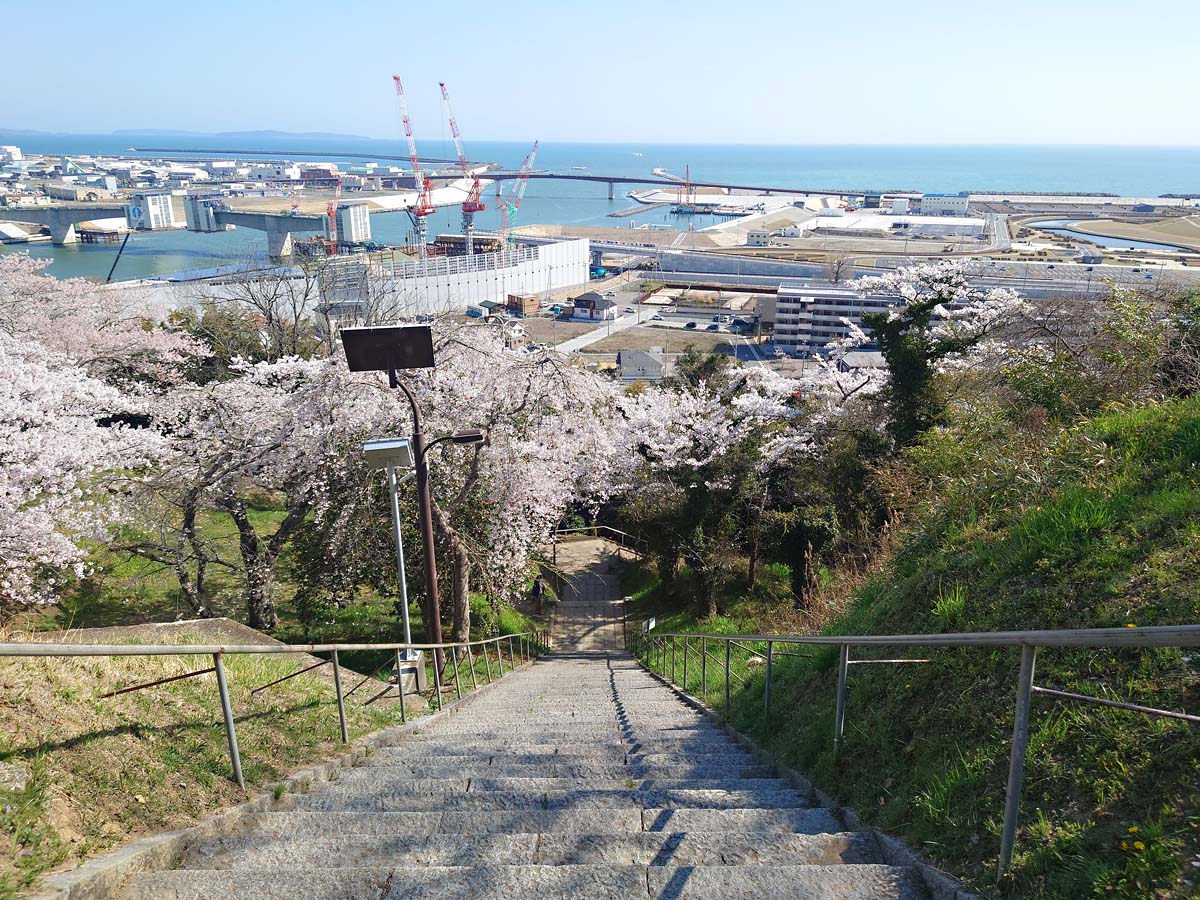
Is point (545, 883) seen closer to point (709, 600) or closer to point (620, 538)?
point (709, 600)

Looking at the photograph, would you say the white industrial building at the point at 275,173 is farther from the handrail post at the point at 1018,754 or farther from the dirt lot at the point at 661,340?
the handrail post at the point at 1018,754

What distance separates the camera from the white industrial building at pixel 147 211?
99.4m

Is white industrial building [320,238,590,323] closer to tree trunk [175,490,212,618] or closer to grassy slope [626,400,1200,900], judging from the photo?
tree trunk [175,490,212,618]

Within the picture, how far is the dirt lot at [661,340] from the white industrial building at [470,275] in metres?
11.8

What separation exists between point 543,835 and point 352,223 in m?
99.7

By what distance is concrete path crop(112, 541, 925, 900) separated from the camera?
2678 millimetres

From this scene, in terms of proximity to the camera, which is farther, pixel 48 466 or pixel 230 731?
pixel 48 466

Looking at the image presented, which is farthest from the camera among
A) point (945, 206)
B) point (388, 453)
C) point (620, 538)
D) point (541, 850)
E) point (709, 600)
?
point (945, 206)

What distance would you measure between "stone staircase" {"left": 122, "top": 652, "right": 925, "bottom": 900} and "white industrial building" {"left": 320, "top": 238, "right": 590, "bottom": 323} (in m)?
37.1

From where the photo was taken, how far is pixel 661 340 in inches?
2383

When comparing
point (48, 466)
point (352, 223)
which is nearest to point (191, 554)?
point (48, 466)

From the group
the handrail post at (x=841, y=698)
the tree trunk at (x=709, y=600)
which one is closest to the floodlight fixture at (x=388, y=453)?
the handrail post at (x=841, y=698)

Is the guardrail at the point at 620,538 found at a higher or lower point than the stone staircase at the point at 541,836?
lower

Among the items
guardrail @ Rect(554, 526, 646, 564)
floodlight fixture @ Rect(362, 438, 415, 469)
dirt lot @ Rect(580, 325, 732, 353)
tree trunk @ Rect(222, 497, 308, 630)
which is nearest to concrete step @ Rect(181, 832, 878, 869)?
floodlight fixture @ Rect(362, 438, 415, 469)
